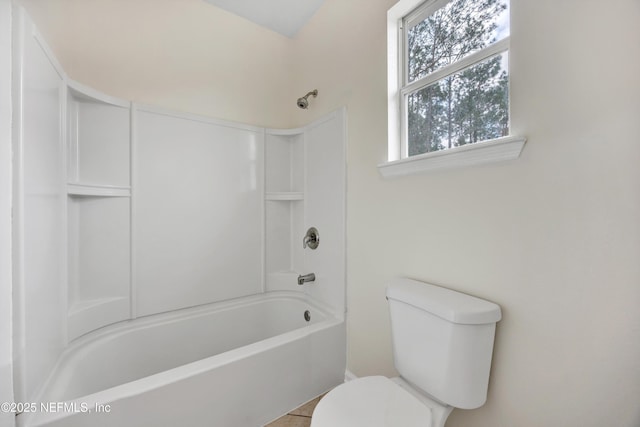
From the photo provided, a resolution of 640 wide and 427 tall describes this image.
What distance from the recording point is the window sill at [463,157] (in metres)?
0.83

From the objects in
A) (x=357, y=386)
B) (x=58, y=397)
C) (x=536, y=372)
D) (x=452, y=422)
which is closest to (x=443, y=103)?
(x=536, y=372)

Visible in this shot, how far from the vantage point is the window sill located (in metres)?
0.83

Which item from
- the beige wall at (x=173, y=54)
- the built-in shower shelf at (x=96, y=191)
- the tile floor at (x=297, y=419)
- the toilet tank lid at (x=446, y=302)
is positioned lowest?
the tile floor at (x=297, y=419)

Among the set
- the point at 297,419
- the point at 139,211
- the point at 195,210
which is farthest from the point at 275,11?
the point at 297,419

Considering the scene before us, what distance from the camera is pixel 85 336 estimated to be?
1342 millimetres

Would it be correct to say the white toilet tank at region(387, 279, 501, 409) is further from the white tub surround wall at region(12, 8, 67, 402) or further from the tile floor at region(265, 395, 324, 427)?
the white tub surround wall at region(12, 8, 67, 402)

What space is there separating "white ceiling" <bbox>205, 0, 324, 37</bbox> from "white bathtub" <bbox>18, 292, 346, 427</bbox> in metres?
2.10

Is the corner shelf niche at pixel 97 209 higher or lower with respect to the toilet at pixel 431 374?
higher

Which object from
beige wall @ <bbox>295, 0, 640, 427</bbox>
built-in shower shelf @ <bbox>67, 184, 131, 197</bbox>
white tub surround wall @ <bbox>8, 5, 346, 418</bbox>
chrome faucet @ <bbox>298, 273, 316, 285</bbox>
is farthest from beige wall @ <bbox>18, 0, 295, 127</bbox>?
beige wall @ <bbox>295, 0, 640, 427</bbox>

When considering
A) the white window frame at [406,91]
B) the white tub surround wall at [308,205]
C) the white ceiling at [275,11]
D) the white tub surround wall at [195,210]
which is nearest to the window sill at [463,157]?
the white window frame at [406,91]

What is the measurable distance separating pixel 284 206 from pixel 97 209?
3.83 ft

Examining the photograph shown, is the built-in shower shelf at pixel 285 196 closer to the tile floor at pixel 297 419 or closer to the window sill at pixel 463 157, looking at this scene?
the window sill at pixel 463 157

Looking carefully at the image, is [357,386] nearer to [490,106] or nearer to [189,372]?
[189,372]

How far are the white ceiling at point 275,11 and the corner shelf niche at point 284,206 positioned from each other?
0.82 m
